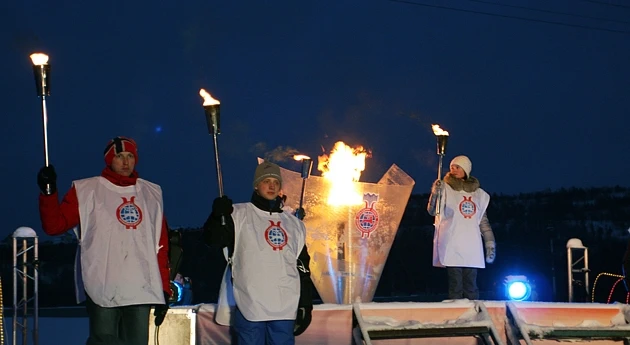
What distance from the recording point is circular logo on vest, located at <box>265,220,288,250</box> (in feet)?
18.5

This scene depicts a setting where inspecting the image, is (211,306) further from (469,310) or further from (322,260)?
(322,260)

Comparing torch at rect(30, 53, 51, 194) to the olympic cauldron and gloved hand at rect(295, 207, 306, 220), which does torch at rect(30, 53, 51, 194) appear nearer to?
gloved hand at rect(295, 207, 306, 220)

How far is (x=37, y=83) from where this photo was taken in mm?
5551

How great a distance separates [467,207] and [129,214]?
417 cm

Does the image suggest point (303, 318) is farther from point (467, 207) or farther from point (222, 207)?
point (467, 207)

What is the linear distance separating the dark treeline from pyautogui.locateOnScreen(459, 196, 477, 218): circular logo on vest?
898cm

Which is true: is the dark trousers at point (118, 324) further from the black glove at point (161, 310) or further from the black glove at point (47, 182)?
the black glove at point (47, 182)

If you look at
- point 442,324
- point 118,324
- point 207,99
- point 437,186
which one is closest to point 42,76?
point 207,99

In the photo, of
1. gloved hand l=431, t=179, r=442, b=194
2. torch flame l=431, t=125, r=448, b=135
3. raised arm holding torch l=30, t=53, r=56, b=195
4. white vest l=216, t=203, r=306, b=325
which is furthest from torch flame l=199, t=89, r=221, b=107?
torch flame l=431, t=125, r=448, b=135

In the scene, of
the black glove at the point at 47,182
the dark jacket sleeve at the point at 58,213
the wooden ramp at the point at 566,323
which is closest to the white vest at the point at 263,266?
the dark jacket sleeve at the point at 58,213

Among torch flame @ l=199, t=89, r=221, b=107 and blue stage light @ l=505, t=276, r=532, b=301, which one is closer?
torch flame @ l=199, t=89, r=221, b=107

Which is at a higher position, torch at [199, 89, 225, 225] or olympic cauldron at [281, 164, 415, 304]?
torch at [199, 89, 225, 225]

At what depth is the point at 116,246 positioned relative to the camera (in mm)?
5160

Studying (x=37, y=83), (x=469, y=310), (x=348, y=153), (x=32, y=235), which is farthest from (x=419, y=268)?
(x=37, y=83)
